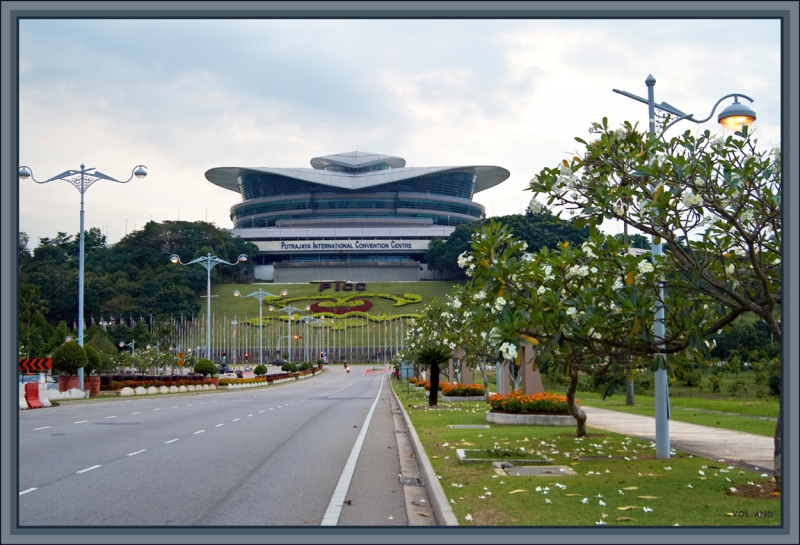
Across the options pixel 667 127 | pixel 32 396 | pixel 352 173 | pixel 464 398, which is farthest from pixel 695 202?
pixel 352 173

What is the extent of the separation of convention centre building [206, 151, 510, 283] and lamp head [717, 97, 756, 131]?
135216mm

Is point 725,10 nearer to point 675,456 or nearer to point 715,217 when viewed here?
point 715,217

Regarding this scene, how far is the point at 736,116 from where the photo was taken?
33.5 feet

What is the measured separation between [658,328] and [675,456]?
2041 mm

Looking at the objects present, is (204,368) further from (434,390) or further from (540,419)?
(540,419)

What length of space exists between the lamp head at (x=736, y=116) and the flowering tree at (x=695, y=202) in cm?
161

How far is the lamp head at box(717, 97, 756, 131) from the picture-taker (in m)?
10.2

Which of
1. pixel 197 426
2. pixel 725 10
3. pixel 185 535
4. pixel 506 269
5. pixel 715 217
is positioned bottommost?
pixel 197 426

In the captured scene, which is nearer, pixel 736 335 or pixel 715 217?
pixel 715 217

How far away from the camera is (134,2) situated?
17.0 feet

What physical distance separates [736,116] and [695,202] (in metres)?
3.11

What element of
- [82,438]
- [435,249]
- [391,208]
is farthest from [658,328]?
[391,208]

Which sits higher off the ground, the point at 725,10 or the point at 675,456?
the point at 725,10

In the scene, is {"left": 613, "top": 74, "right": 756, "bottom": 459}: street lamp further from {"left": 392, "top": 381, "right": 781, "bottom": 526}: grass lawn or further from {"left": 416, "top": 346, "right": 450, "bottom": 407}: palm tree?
{"left": 416, "top": 346, "right": 450, "bottom": 407}: palm tree
